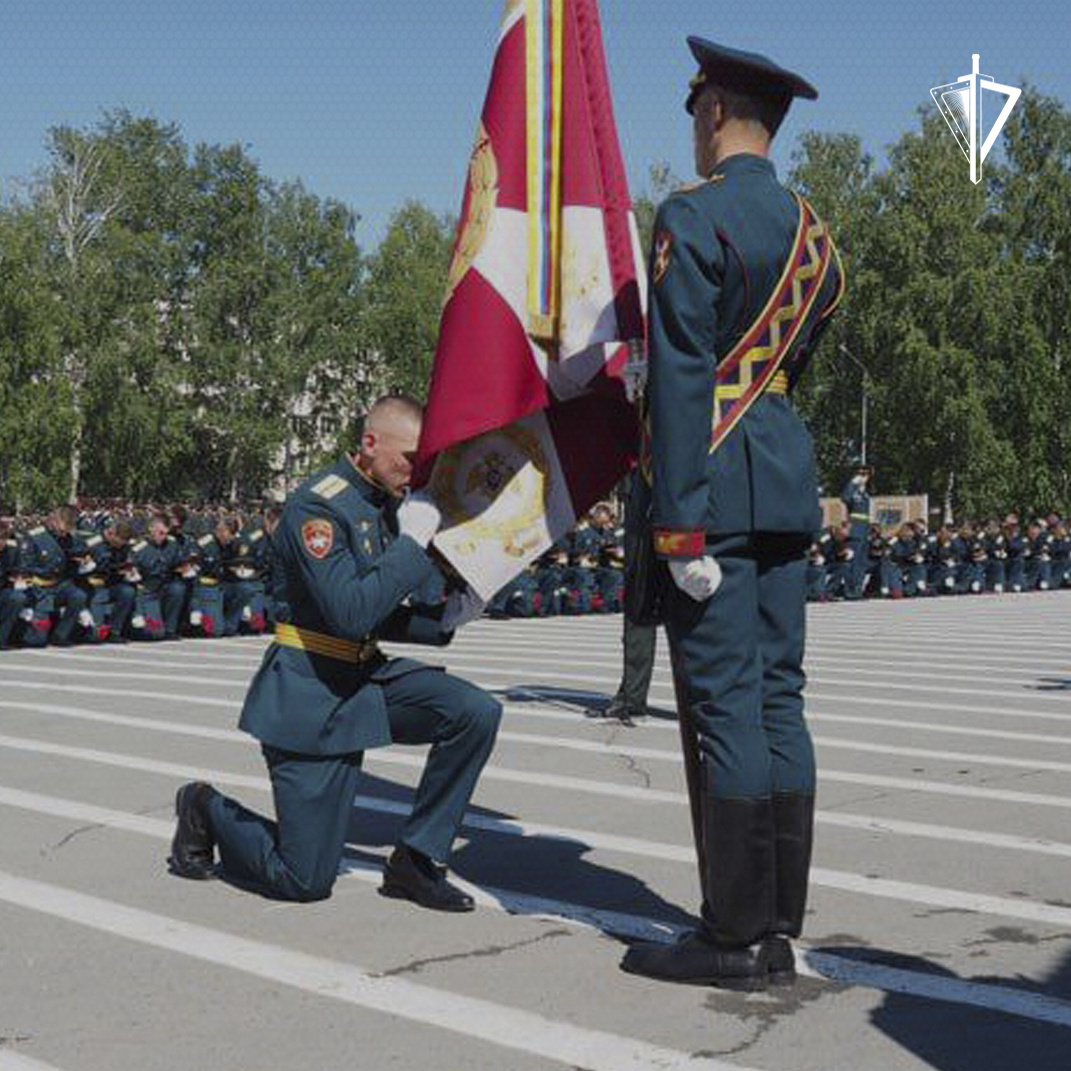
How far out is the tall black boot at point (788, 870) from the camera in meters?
4.48

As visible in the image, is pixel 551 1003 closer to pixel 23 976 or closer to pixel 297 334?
pixel 23 976

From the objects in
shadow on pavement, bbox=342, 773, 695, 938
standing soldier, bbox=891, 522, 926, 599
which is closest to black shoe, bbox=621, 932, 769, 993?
shadow on pavement, bbox=342, 773, 695, 938

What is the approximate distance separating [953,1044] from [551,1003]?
3.19ft

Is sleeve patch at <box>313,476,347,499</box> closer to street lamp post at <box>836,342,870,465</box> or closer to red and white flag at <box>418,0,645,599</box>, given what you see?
red and white flag at <box>418,0,645,599</box>

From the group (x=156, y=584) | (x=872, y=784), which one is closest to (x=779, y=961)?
(x=872, y=784)

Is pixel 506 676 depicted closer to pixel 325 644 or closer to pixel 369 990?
pixel 325 644

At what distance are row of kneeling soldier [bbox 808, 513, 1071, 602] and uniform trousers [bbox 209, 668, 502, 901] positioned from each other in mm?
21178

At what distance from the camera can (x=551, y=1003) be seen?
4.33m

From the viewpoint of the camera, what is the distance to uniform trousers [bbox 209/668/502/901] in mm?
5418

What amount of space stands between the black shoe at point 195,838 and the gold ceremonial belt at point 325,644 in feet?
2.12

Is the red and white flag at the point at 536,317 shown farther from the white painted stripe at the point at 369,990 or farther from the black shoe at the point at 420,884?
the white painted stripe at the point at 369,990

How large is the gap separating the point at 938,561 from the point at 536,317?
1060 inches

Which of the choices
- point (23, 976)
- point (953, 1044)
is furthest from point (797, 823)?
point (23, 976)

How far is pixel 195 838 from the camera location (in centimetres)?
579
